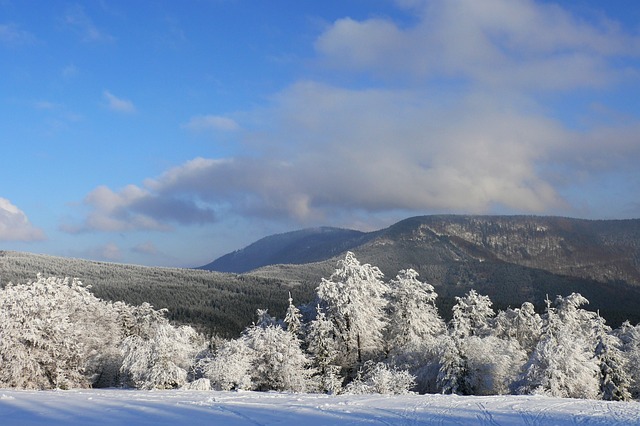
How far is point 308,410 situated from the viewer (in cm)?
1948

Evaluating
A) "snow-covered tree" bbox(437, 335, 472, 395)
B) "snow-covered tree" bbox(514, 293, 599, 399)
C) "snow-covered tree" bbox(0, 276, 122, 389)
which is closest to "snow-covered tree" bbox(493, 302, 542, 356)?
"snow-covered tree" bbox(514, 293, 599, 399)

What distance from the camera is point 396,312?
47344 millimetres

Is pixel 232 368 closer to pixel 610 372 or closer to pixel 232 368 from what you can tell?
pixel 232 368

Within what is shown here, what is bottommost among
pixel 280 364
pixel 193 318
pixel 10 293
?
pixel 193 318

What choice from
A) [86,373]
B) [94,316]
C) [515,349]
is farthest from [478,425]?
[94,316]

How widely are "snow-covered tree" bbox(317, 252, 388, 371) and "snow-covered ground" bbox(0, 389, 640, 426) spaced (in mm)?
20413

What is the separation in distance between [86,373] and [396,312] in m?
27.7

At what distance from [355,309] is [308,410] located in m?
24.6

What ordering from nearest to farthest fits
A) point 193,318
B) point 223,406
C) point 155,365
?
point 223,406
point 155,365
point 193,318

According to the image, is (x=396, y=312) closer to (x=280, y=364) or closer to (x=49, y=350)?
(x=280, y=364)

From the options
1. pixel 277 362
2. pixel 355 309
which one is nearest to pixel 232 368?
pixel 277 362

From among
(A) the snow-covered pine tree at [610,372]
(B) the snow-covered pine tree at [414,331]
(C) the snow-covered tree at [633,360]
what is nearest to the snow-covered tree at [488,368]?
(B) the snow-covered pine tree at [414,331]

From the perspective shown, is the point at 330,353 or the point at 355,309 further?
Answer: the point at 355,309

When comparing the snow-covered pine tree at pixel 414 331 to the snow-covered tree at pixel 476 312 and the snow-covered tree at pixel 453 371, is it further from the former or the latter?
the snow-covered tree at pixel 476 312
